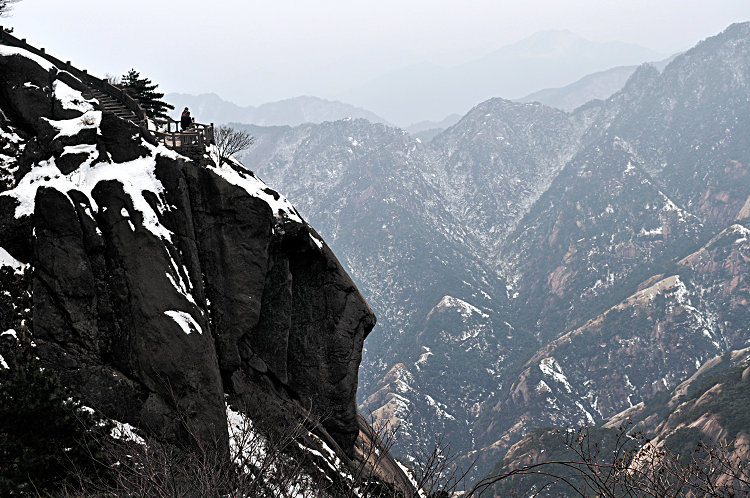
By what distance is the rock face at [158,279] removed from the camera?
29.2m

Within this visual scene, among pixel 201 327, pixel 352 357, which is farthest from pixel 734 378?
pixel 201 327

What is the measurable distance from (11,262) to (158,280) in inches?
270

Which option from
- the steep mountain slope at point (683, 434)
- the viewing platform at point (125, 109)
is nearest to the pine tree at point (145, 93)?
the viewing platform at point (125, 109)

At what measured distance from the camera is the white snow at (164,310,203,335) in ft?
100

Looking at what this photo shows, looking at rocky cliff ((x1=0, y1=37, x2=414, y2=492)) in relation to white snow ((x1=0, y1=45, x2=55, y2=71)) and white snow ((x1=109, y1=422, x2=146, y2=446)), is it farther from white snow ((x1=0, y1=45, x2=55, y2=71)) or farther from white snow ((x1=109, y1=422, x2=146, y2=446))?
white snow ((x1=109, y1=422, x2=146, y2=446))

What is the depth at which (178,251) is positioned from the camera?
Answer: 33375 millimetres

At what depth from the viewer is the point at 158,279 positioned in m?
31.0

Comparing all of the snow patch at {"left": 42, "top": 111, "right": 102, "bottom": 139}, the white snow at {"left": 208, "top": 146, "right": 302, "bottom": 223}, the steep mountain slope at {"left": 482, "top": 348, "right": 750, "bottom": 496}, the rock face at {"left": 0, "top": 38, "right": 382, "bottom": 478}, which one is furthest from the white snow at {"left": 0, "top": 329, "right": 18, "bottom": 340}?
the steep mountain slope at {"left": 482, "top": 348, "right": 750, "bottom": 496}

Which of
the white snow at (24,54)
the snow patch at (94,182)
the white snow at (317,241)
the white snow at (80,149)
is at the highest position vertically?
the white snow at (24,54)

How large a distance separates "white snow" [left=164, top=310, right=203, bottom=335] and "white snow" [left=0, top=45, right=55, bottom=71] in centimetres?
1717

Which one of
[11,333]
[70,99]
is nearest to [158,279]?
[11,333]

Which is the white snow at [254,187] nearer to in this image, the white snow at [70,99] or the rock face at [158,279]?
the rock face at [158,279]

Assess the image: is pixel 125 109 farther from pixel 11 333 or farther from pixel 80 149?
pixel 11 333

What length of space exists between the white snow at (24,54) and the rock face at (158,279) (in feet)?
0.37
